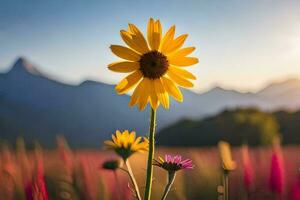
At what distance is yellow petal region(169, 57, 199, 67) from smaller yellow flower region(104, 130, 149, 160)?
474mm

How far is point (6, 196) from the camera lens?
2.88 meters

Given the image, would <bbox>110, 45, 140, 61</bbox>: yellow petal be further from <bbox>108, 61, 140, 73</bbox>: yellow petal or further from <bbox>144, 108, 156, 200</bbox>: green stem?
<bbox>144, 108, 156, 200</bbox>: green stem

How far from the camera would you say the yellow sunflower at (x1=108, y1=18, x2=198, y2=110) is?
1.71 m

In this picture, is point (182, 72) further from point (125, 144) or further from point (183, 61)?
point (125, 144)

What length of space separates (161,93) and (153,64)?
0.12m

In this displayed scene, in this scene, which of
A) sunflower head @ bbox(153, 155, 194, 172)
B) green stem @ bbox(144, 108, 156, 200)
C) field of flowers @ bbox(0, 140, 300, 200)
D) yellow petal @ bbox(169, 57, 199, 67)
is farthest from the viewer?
field of flowers @ bbox(0, 140, 300, 200)

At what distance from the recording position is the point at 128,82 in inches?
68.4

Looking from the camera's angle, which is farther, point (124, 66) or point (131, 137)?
point (131, 137)

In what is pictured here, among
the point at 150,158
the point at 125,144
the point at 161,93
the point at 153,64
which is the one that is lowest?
the point at 150,158

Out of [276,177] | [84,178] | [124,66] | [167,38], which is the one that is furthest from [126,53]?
[84,178]

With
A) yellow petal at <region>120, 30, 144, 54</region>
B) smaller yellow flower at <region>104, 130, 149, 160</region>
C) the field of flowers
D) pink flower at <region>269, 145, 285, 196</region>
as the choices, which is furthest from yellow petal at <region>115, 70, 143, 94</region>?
pink flower at <region>269, 145, 285, 196</region>

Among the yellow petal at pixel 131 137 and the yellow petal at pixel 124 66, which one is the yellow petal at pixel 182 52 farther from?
the yellow petal at pixel 131 137

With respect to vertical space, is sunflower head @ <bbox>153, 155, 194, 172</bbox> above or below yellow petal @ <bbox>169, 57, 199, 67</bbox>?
below

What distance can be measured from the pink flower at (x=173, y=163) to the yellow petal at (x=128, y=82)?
1.06ft
